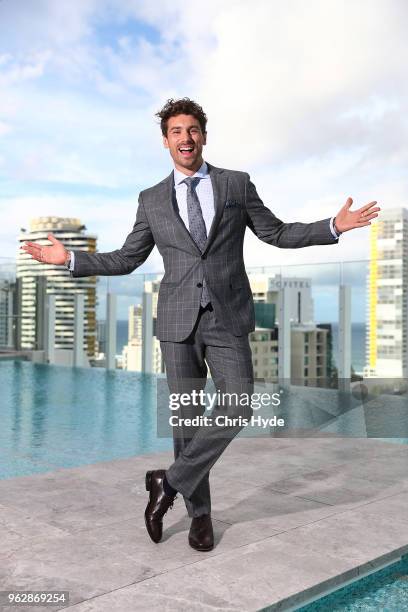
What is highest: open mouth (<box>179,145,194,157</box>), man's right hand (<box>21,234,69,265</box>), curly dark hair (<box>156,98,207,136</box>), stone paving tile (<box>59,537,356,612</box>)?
curly dark hair (<box>156,98,207,136</box>)

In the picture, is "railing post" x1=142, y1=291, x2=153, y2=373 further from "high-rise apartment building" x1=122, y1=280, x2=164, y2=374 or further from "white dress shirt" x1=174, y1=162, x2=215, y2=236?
"white dress shirt" x1=174, y1=162, x2=215, y2=236

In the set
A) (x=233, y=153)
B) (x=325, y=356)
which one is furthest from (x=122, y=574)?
(x=233, y=153)

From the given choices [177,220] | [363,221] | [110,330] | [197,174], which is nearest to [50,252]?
[177,220]

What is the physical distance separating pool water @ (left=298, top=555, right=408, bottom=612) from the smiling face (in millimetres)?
1470

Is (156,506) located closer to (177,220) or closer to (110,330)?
(177,220)

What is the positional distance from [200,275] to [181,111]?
1.91ft

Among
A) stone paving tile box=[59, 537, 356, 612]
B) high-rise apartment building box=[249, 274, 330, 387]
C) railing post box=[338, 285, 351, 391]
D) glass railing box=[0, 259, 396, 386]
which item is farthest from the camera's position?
high-rise apartment building box=[249, 274, 330, 387]

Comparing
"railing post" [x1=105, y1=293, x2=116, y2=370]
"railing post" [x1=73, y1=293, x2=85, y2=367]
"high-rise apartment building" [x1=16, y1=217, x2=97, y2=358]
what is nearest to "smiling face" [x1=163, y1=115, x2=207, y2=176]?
"railing post" [x1=105, y1=293, x2=116, y2=370]

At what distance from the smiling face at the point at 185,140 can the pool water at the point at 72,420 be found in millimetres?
2270

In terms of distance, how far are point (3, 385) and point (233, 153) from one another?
2321cm

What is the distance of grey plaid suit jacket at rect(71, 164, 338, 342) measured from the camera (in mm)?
2203

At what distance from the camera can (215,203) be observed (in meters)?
2.23

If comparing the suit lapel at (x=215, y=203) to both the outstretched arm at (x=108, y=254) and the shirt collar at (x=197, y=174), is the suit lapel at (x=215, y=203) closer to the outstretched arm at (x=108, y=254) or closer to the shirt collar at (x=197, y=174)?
the shirt collar at (x=197, y=174)

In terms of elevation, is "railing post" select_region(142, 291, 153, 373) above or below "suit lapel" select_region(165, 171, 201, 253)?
below
